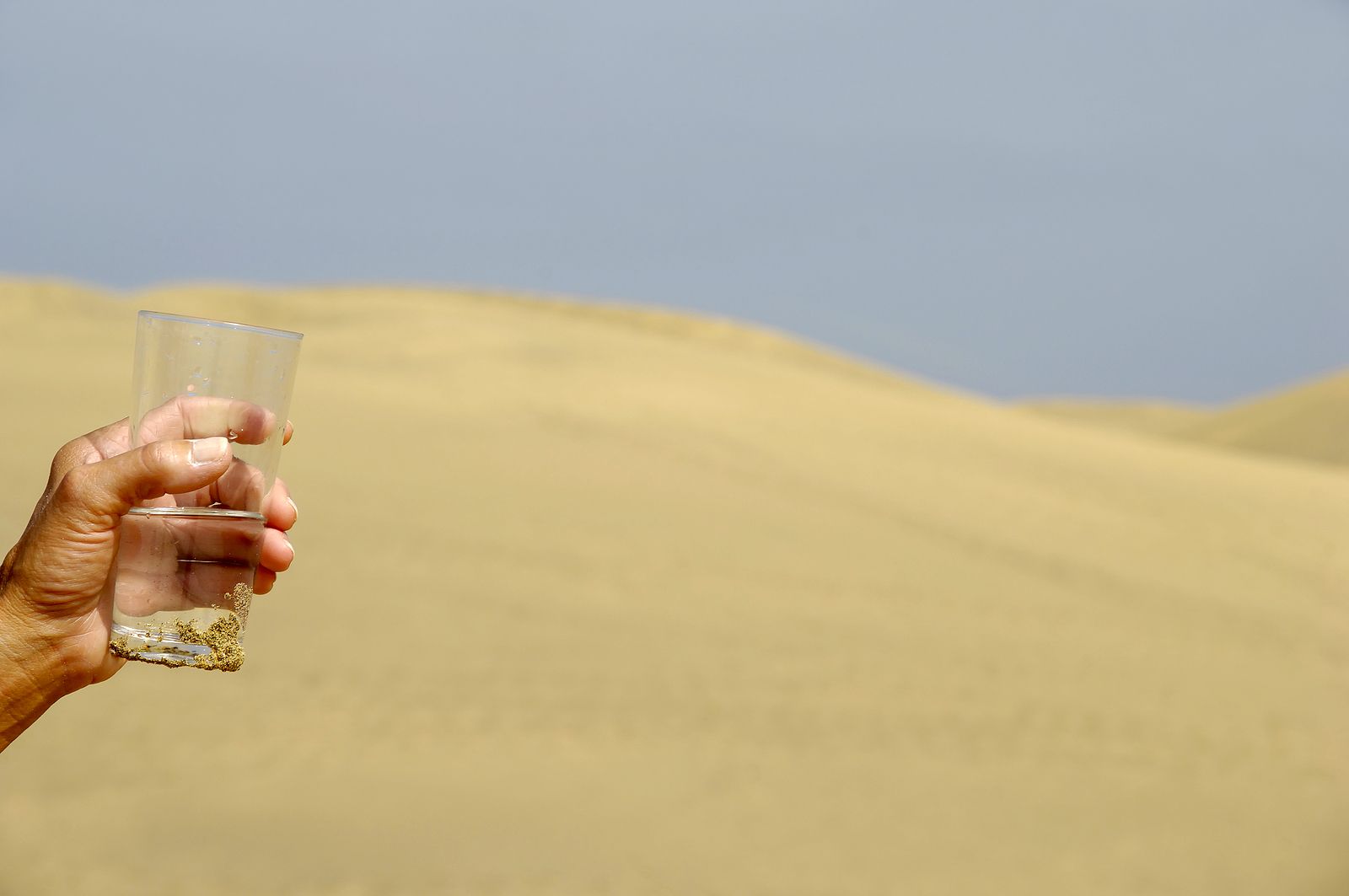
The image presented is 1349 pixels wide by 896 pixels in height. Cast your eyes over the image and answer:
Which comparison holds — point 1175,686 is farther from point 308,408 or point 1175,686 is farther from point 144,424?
point 308,408

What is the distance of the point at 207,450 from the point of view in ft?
4.92

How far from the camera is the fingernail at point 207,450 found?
1.49m

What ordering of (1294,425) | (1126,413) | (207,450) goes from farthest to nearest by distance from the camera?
(1126,413), (1294,425), (207,450)

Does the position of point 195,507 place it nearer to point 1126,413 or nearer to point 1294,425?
point 1294,425

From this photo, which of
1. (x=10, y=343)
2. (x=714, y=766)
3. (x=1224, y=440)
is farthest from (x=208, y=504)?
(x=1224, y=440)

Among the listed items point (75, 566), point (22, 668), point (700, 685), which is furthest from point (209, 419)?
point (700, 685)

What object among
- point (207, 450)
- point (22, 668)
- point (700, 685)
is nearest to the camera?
point (207, 450)

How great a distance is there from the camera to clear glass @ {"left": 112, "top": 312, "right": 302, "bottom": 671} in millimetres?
1539

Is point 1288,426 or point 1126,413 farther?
point 1126,413

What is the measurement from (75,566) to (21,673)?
0.18m

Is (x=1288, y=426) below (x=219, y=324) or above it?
below

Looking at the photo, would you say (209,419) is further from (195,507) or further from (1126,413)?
(1126,413)

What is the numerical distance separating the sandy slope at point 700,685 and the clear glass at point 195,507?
9.09 ft

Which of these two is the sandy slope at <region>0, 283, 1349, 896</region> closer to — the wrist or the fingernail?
Answer: the wrist
